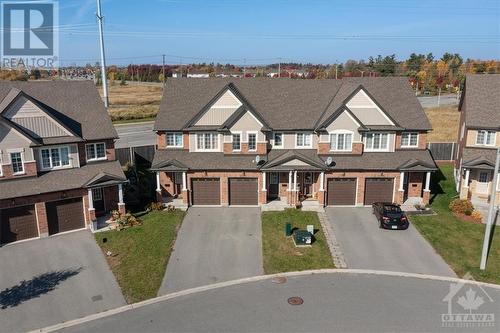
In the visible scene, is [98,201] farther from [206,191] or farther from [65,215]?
[206,191]

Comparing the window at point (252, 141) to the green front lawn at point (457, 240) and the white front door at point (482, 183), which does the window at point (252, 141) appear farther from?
the white front door at point (482, 183)

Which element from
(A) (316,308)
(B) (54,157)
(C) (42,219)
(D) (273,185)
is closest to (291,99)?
(D) (273,185)

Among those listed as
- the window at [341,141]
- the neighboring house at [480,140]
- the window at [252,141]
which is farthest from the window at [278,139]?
the neighboring house at [480,140]

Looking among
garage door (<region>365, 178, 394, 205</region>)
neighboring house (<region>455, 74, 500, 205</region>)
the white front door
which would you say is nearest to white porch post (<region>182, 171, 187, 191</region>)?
garage door (<region>365, 178, 394, 205</region>)

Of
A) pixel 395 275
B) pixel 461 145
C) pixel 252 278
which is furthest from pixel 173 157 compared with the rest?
pixel 461 145

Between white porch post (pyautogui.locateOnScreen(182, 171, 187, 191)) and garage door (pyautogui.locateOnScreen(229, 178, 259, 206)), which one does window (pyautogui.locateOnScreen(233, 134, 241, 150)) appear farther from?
white porch post (pyautogui.locateOnScreen(182, 171, 187, 191))

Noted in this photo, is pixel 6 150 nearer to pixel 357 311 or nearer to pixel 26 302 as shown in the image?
pixel 26 302

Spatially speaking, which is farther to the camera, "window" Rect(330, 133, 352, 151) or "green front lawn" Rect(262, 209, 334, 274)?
"window" Rect(330, 133, 352, 151)
